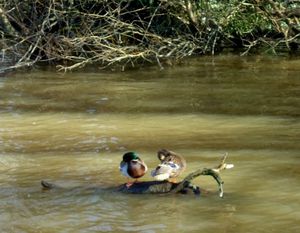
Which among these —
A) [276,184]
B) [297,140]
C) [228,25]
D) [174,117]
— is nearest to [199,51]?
[228,25]

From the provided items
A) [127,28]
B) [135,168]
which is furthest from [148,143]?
[127,28]

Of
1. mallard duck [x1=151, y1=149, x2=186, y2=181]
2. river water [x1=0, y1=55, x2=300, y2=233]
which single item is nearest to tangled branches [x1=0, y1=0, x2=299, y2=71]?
river water [x1=0, y1=55, x2=300, y2=233]

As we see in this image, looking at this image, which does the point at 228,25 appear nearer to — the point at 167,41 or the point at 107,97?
the point at 167,41

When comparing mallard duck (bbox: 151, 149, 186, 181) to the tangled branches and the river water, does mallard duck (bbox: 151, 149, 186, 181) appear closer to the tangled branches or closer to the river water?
the river water

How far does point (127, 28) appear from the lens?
1777cm

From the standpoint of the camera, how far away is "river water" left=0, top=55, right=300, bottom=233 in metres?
6.25

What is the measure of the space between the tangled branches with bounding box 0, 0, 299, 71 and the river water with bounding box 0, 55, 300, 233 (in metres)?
1.24

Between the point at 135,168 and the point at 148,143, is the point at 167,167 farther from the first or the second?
the point at 148,143

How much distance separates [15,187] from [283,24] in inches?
484

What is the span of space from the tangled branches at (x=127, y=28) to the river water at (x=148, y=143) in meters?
1.24

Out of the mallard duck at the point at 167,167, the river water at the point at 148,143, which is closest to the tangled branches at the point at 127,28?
the river water at the point at 148,143

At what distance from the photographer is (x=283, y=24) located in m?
18.1

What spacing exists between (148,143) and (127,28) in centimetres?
906

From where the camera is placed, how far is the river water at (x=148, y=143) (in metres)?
6.25
